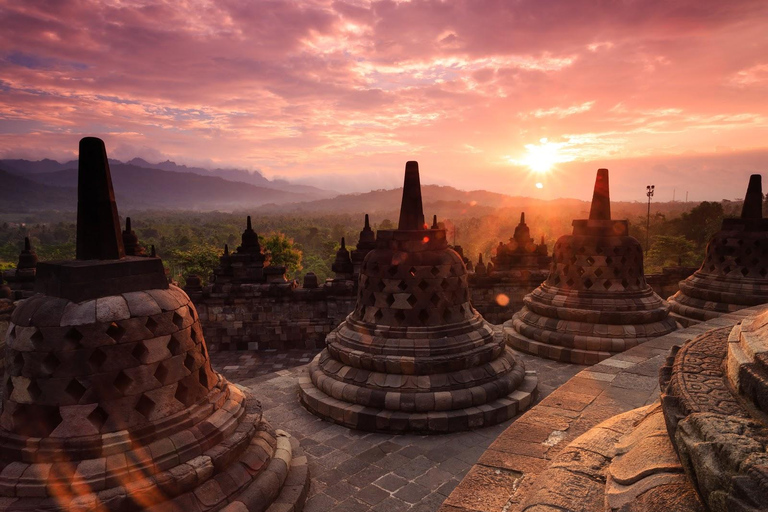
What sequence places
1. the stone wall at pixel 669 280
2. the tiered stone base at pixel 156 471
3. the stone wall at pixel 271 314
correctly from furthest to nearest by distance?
the stone wall at pixel 669 280 < the stone wall at pixel 271 314 < the tiered stone base at pixel 156 471

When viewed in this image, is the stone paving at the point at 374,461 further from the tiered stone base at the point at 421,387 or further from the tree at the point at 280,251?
the tree at the point at 280,251

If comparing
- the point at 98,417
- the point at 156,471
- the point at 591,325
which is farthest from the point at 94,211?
the point at 591,325

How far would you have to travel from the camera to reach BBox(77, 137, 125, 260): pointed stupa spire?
13.4 feet

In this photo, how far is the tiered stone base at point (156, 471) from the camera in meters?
3.41

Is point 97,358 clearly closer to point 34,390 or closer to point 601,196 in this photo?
point 34,390

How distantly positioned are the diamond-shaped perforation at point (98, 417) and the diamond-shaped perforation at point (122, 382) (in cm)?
21

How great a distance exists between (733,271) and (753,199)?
2.03 m

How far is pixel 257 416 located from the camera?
475 cm

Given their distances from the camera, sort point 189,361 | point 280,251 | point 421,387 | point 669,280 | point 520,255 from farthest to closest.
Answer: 1. point 280,251
2. point 520,255
3. point 669,280
4. point 421,387
5. point 189,361

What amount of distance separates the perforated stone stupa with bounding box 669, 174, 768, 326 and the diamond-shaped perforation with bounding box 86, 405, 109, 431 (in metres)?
12.4

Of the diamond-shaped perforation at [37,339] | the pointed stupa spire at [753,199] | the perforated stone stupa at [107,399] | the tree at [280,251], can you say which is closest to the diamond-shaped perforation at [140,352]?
the perforated stone stupa at [107,399]

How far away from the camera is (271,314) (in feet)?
52.6

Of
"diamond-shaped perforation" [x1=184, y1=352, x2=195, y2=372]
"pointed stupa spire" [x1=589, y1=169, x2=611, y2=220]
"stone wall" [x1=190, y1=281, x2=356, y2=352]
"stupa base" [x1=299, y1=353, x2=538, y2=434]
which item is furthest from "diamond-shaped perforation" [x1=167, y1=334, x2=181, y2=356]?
"stone wall" [x1=190, y1=281, x2=356, y2=352]

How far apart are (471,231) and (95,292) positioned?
125 meters
